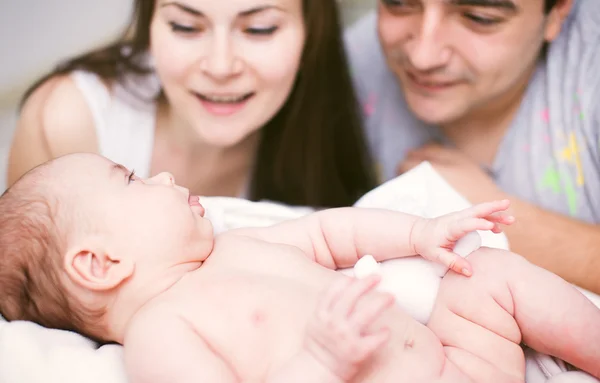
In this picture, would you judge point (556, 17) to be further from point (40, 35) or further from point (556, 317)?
point (40, 35)

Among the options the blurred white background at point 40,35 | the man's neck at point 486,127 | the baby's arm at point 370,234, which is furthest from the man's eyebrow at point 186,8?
the man's neck at point 486,127

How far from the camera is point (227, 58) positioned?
1.15 m

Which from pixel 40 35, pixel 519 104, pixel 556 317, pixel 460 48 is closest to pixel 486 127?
pixel 519 104

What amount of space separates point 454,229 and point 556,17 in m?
0.77

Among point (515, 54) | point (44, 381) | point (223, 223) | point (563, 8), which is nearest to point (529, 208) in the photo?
point (515, 54)

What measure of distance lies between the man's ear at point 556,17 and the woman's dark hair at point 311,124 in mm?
487

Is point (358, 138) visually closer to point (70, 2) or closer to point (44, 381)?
point (70, 2)

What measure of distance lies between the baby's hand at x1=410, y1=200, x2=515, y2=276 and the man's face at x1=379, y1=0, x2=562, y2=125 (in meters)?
0.51

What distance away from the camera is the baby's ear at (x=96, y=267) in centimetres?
81

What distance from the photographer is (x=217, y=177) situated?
1.52 meters

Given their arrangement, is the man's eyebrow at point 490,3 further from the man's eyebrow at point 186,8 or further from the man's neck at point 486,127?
the man's eyebrow at point 186,8

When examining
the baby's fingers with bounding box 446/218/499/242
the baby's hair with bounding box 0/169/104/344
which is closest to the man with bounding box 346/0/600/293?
the baby's fingers with bounding box 446/218/499/242

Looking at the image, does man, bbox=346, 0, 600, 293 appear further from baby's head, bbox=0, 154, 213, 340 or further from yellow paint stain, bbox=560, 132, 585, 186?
baby's head, bbox=0, 154, 213, 340

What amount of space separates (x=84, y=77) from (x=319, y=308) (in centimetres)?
92
